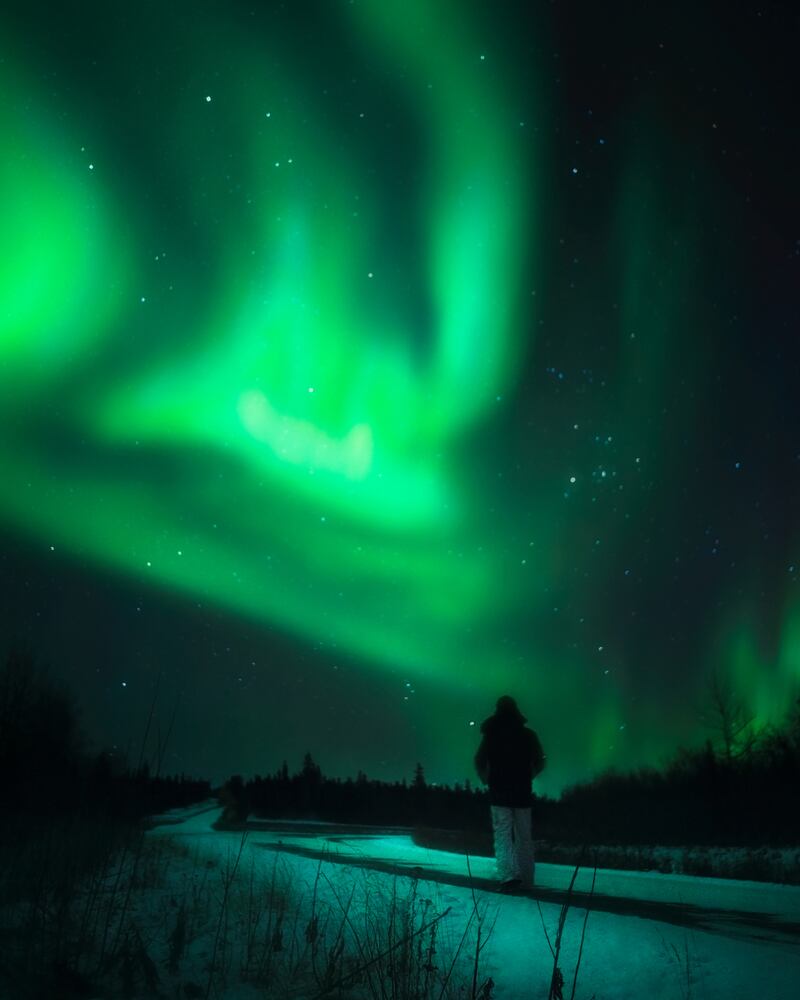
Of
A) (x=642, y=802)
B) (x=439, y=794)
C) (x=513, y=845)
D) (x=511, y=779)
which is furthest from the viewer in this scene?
(x=439, y=794)

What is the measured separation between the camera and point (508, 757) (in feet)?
31.6

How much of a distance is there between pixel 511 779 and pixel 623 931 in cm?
364

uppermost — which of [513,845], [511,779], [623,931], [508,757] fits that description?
[508,757]

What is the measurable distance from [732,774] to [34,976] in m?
47.4

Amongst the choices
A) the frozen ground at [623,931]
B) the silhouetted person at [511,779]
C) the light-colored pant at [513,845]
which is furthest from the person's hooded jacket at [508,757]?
the frozen ground at [623,931]

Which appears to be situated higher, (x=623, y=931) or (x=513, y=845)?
(x=513, y=845)

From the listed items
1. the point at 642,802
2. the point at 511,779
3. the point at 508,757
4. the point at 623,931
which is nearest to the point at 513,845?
the point at 511,779

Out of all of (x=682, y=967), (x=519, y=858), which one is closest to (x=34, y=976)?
(x=682, y=967)

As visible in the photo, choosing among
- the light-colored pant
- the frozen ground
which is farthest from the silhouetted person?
the frozen ground

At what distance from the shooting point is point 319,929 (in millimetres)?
6691

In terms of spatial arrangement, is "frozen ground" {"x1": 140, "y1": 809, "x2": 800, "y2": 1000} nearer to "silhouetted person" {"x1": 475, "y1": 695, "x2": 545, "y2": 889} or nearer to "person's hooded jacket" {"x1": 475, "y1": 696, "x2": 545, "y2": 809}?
"silhouetted person" {"x1": 475, "y1": 695, "x2": 545, "y2": 889}

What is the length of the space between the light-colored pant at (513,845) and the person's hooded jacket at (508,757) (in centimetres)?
11

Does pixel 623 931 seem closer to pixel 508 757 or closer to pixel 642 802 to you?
pixel 508 757

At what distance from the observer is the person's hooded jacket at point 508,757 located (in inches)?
376
